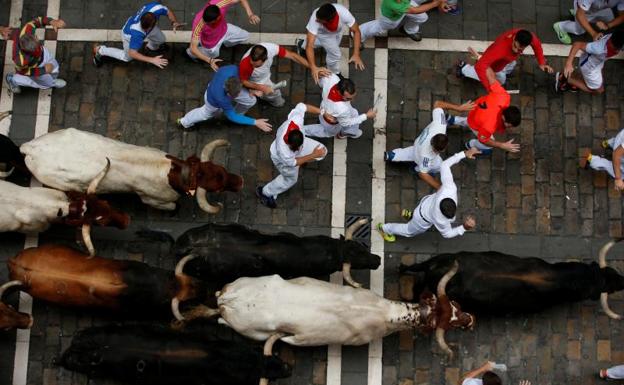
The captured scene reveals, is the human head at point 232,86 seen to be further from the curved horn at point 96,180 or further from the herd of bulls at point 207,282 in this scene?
the curved horn at point 96,180

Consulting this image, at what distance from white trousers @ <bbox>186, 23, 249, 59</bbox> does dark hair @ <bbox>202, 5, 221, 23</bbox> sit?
3.43ft

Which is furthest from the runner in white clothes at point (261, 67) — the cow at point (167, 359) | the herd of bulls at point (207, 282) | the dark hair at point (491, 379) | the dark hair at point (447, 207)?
the dark hair at point (491, 379)

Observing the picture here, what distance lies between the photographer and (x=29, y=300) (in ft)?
46.7

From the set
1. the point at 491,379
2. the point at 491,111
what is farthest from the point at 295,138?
the point at 491,379

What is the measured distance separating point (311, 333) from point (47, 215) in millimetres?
4752

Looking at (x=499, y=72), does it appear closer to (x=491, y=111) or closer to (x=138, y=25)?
(x=491, y=111)

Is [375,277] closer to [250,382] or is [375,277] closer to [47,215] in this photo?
[250,382]

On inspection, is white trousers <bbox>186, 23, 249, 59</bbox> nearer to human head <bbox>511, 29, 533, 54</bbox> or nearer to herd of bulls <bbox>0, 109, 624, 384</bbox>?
herd of bulls <bbox>0, 109, 624, 384</bbox>

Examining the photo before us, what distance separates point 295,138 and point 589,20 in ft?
22.6

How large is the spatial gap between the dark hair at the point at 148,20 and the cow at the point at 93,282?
4045 millimetres

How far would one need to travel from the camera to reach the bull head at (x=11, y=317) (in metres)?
12.9

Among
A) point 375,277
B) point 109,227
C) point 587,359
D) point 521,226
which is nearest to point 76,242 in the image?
point 109,227

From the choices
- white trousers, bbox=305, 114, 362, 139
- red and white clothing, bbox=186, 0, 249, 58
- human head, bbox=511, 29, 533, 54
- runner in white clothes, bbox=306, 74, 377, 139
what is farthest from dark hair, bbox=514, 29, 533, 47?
red and white clothing, bbox=186, 0, 249, 58

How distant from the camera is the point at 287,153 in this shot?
42.7 ft
